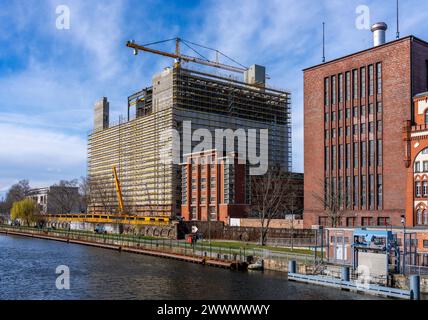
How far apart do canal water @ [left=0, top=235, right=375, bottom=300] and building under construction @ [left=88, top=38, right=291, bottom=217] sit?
75819 millimetres

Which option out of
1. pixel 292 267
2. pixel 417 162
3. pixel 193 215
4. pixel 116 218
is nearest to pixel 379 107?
pixel 417 162

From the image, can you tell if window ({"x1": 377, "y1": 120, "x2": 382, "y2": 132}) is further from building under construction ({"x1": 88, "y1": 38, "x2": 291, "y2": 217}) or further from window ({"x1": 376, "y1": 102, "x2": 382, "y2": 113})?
building under construction ({"x1": 88, "y1": 38, "x2": 291, "y2": 217})

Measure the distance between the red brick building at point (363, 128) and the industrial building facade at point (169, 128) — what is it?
5878cm

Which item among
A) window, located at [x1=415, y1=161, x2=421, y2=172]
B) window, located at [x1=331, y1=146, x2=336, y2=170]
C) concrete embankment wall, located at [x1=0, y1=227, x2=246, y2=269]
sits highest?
window, located at [x1=331, y1=146, x2=336, y2=170]

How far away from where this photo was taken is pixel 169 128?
138125mm

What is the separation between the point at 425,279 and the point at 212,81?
11941 cm

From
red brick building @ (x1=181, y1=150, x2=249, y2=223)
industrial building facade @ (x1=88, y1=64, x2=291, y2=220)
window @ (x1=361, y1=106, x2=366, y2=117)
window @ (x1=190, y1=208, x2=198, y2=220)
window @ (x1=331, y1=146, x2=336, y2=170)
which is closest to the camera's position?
window @ (x1=361, y1=106, x2=366, y2=117)

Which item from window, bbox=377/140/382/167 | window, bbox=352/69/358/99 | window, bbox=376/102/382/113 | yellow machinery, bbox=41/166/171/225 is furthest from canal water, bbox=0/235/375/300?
window, bbox=352/69/358/99

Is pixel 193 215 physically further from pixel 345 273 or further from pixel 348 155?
pixel 345 273

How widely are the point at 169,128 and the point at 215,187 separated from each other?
1485 inches

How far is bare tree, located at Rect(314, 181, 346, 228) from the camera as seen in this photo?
72000 mm

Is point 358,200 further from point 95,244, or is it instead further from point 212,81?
point 212,81

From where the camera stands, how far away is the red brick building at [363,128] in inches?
2803

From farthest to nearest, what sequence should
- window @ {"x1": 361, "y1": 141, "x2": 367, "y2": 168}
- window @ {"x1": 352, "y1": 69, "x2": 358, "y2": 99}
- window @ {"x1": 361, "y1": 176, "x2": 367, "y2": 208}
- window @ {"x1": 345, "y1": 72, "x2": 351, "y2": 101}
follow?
window @ {"x1": 345, "y1": 72, "x2": 351, "y2": 101}, window @ {"x1": 352, "y1": 69, "x2": 358, "y2": 99}, window @ {"x1": 361, "y1": 141, "x2": 367, "y2": 168}, window @ {"x1": 361, "y1": 176, "x2": 367, "y2": 208}
